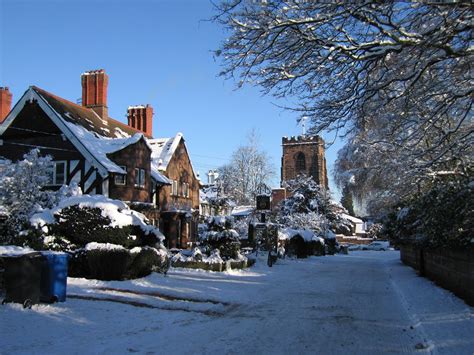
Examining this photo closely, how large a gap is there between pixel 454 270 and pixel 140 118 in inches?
1397

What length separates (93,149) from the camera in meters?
27.0

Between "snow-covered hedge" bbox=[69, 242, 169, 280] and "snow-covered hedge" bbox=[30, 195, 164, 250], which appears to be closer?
"snow-covered hedge" bbox=[69, 242, 169, 280]

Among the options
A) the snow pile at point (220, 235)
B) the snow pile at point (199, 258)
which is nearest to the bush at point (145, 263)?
the snow pile at point (199, 258)

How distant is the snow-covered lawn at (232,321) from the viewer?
23.5 feet

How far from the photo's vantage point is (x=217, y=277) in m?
16.9

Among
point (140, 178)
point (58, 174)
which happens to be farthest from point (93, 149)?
point (140, 178)

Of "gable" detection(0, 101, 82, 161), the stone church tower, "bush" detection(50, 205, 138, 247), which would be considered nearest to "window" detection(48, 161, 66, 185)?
"gable" detection(0, 101, 82, 161)

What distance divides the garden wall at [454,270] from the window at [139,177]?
1769cm

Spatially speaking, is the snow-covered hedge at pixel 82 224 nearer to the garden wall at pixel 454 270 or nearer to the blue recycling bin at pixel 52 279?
the blue recycling bin at pixel 52 279

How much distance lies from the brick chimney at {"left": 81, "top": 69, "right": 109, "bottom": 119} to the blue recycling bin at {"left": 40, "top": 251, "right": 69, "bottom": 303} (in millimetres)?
26830

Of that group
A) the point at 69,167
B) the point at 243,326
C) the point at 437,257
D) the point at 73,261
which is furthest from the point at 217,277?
the point at 69,167

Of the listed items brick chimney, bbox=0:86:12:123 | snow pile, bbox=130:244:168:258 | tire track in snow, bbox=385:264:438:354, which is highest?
brick chimney, bbox=0:86:12:123

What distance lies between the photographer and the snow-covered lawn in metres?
7.16

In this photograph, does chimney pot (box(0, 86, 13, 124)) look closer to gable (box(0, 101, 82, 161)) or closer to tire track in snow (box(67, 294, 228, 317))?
gable (box(0, 101, 82, 161))
